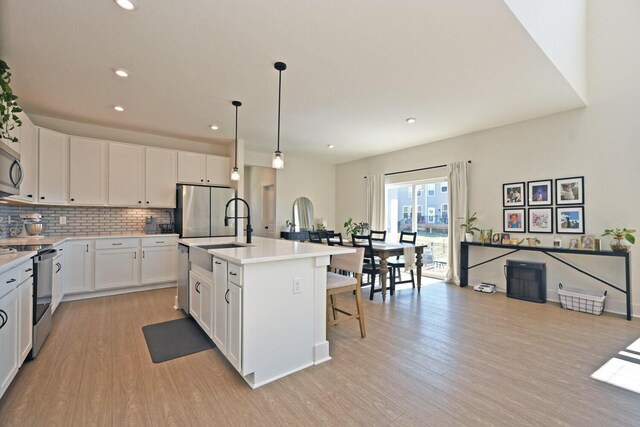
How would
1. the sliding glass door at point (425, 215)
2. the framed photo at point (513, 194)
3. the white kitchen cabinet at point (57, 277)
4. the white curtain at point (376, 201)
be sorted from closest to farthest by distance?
the white kitchen cabinet at point (57, 277) → the framed photo at point (513, 194) → the sliding glass door at point (425, 215) → the white curtain at point (376, 201)

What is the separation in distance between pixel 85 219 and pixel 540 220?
7077mm

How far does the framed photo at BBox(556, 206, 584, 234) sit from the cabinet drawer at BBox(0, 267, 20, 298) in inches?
232

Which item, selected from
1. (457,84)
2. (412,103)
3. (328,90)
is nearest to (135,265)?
(328,90)

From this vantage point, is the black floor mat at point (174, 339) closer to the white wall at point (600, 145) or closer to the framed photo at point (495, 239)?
the framed photo at point (495, 239)

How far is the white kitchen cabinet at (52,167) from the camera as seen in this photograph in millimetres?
3996

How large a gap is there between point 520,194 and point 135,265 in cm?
612

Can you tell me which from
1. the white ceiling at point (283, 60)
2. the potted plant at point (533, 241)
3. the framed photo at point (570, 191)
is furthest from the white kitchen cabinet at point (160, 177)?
the framed photo at point (570, 191)

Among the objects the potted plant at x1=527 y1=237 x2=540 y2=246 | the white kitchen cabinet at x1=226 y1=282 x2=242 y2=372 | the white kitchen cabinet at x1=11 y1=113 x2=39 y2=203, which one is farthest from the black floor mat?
the potted plant at x1=527 y1=237 x2=540 y2=246

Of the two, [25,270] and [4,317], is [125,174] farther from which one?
[4,317]

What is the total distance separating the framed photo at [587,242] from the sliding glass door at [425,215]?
2048mm

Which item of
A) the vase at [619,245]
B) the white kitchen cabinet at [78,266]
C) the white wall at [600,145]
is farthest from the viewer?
the white kitchen cabinet at [78,266]

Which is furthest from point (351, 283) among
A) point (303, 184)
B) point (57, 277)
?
point (303, 184)

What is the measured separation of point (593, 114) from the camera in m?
3.88

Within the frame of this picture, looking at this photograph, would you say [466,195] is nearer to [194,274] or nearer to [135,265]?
[194,274]
